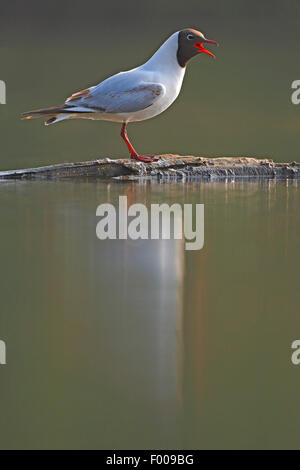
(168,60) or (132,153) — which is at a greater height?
(168,60)

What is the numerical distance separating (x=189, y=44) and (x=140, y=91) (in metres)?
0.79

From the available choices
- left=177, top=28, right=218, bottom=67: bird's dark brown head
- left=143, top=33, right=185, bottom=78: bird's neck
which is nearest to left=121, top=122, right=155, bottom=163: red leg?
left=143, top=33, right=185, bottom=78: bird's neck

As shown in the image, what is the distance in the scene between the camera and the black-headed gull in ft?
22.4

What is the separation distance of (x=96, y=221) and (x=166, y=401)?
8.70 feet

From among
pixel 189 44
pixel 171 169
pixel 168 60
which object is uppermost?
pixel 189 44

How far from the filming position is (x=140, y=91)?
267 inches

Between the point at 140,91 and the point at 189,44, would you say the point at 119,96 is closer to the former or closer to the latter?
the point at 140,91

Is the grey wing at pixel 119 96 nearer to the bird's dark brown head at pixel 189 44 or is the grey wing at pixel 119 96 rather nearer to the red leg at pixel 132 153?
the red leg at pixel 132 153

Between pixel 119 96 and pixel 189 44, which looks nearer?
pixel 119 96

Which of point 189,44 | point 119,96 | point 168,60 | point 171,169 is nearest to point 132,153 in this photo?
point 171,169

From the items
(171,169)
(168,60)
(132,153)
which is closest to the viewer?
(168,60)

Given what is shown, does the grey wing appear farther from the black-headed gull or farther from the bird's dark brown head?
the bird's dark brown head

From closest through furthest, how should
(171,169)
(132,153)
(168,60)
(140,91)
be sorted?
(140,91) < (168,60) < (132,153) < (171,169)

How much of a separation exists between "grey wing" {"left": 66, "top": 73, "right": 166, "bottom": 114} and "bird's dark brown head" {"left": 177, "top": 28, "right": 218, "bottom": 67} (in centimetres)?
47
